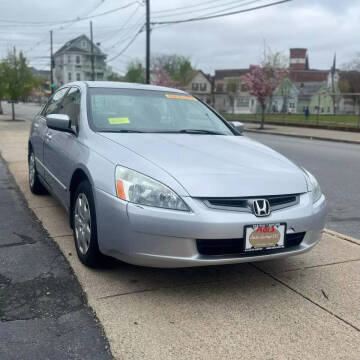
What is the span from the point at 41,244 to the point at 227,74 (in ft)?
279

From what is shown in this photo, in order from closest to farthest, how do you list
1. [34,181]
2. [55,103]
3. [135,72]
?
[55,103] → [34,181] → [135,72]

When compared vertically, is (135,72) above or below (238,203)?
above

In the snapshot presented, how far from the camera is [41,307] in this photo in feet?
9.88

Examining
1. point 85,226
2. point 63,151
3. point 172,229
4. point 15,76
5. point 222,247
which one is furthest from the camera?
point 15,76

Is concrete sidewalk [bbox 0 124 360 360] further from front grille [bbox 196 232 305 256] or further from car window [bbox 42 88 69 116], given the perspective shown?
car window [bbox 42 88 69 116]

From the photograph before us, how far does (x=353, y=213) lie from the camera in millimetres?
5969

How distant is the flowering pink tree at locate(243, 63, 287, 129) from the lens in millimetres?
28844

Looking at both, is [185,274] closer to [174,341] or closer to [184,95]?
[174,341]

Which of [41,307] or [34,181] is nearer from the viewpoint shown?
[41,307]

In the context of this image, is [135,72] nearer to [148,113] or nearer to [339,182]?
[339,182]

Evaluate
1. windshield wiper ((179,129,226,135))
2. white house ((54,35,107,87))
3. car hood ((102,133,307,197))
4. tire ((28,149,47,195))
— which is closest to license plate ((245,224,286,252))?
car hood ((102,133,307,197))

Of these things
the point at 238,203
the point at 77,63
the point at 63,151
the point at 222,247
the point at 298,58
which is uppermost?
the point at 298,58

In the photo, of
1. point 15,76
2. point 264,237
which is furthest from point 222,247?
point 15,76

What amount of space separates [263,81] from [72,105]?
2566cm
